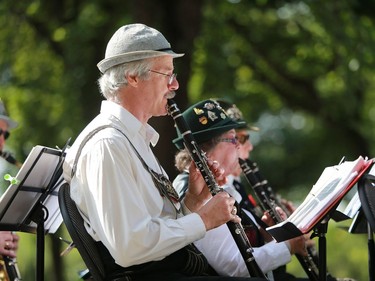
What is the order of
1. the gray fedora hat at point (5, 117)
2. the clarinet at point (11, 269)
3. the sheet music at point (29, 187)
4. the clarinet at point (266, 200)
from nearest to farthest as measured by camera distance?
the sheet music at point (29, 187)
the clarinet at point (11, 269)
the clarinet at point (266, 200)
the gray fedora hat at point (5, 117)

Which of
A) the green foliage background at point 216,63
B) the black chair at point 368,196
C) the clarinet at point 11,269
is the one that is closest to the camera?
the black chair at point 368,196

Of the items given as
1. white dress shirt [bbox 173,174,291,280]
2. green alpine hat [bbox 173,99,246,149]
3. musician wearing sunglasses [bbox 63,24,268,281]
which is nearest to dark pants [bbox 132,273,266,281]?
musician wearing sunglasses [bbox 63,24,268,281]

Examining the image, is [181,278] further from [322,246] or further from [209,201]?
[322,246]

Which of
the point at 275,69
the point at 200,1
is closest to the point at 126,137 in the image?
the point at 200,1

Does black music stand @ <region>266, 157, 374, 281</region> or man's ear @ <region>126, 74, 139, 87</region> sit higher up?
man's ear @ <region>126, 74, 139, 87</region>

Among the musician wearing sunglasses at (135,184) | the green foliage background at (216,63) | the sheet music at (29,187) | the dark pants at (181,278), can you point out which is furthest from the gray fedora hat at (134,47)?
the green foliage background at (216,63)

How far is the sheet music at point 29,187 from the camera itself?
411 cm

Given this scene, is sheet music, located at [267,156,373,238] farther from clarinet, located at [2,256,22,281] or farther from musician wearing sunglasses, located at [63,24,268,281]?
clarinet, located at [2,256,22,281]

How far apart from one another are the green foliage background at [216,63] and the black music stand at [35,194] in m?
3.97

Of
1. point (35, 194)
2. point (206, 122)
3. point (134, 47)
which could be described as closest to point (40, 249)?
point (35, 194)

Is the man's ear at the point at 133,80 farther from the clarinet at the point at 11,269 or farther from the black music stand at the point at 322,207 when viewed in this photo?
the clarinet at the point at 11,269

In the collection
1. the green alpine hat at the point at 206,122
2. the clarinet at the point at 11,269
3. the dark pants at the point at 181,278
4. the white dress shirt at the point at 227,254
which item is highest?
the green alpine hat at the point at 206,122

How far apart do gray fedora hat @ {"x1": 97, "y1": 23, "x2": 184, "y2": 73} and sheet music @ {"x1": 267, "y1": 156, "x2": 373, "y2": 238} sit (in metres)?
0.93

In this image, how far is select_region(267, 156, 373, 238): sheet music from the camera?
12.7 feet
